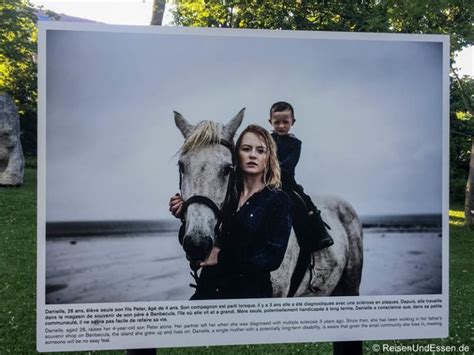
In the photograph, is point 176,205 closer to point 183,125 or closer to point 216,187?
point 216,187

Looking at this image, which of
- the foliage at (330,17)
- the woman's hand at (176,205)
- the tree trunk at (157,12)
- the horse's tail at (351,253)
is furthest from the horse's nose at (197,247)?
the tree trunk at (157,12)

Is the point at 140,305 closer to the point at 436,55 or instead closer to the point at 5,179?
the point at 436,55

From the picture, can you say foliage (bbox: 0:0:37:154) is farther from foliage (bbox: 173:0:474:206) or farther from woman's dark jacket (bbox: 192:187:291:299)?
woman's dark jacket (bbox: 192:187:291:299)

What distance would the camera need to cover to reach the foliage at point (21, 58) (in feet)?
40.6

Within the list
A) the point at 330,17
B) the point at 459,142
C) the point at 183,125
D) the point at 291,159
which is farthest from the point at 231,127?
the point at 459,142

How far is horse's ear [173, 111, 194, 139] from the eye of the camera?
3729 mm

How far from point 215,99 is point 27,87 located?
15724 millimetres

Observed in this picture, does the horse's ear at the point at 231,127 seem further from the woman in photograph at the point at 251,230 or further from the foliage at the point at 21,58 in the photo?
the foliage at the point at 21,58

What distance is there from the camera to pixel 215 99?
377 centimetres

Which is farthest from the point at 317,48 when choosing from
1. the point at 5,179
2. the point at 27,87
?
the point at 27,87

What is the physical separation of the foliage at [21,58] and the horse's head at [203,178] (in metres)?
10.1

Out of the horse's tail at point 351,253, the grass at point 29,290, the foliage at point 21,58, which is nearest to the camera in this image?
the horse's tail at point 351,253

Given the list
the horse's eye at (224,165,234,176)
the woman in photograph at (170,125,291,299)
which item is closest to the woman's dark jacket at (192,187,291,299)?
the woman in photograph at (170,125,291,299)

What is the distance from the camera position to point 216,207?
376 centimetres
